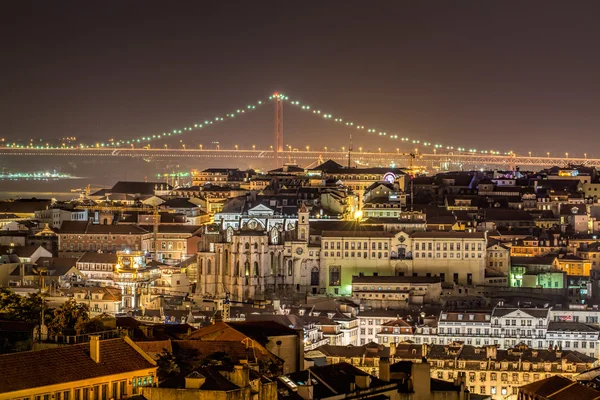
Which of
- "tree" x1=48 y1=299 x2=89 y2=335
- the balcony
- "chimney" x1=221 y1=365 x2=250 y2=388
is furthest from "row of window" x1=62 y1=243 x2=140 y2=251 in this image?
"chimney" x1=221 y1=365 x2=250 y2=388

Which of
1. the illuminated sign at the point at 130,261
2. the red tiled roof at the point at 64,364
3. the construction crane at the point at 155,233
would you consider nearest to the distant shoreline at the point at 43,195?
the construction crane at the point at 155,233

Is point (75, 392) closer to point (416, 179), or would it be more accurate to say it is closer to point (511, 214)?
point (511, 214)

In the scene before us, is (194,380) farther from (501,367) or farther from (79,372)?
(501,367)

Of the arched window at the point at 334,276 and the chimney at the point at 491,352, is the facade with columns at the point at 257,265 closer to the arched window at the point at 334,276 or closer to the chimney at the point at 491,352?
the arched window at the point at 334,276

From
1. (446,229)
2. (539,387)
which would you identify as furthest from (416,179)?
(539,387)

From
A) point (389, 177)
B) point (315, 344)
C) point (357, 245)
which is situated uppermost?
point (389, 177)

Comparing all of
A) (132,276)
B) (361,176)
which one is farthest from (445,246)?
(361,176)
